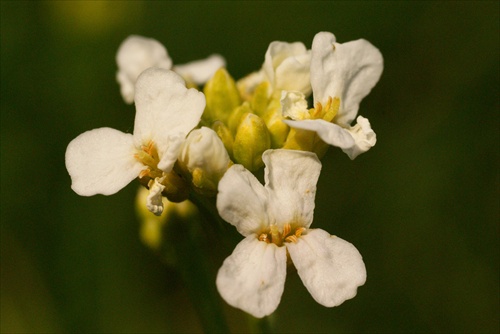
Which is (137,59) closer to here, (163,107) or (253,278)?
(163,107)

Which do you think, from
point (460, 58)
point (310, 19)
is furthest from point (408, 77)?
point (310, 19)

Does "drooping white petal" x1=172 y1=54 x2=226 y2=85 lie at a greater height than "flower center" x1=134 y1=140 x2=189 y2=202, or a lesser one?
lesser

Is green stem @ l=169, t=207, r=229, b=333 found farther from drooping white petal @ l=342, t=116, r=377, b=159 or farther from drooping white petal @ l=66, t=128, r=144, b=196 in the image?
drooping white petal @ l=342, t=116, r=377, b=159

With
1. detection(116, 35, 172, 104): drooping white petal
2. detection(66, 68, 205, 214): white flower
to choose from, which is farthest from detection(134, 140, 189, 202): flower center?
detection(116, 35, 172, 104): drooping white petal

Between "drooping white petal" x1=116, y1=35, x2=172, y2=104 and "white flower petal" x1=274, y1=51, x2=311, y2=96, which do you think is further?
"drooping white petal" x1=116, y1=35, x2=172, y2=104

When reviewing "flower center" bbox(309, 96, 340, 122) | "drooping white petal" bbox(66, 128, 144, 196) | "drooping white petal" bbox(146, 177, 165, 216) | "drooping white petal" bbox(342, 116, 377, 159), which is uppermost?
"flower center" bbox(309, 96, 340, 122)

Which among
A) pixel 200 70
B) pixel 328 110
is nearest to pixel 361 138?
pixel 328 110

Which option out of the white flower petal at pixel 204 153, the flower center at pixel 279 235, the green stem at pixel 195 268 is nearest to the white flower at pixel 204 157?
the white flower petal at pixel 204 153
